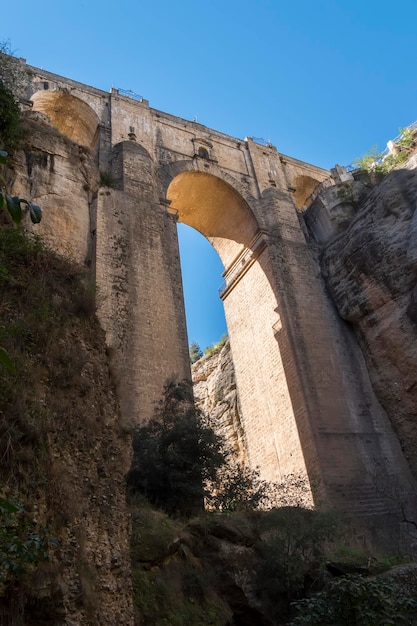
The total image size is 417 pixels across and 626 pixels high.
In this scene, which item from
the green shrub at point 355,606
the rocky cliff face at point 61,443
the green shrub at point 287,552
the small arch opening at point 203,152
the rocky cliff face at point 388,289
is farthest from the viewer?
the small arch opening at point 203,152

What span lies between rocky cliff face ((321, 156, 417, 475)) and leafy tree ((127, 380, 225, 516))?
6654 millimetres

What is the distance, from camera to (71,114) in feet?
55.7

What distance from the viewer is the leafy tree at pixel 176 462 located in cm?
828

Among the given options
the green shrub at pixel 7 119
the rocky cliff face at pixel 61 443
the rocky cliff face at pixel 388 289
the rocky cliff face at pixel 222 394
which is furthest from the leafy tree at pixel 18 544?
the rocky cliff face at pixel 222 394

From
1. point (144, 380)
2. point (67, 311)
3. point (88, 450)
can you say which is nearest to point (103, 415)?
point (88, 450)

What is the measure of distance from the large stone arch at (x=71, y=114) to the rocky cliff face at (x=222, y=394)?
29.4 ft

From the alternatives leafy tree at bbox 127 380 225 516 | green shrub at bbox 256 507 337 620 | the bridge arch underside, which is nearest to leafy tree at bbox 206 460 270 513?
leafy tree at bbox 127 380 225 516

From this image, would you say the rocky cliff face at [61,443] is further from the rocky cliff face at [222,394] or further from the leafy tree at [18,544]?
the rocky cliff face at [222,394]

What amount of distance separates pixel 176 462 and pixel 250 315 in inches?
348

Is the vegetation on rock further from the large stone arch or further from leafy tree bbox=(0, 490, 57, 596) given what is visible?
leafy tree bbox=(0, 490, 57, 596)

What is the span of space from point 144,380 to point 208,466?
10.7 feet

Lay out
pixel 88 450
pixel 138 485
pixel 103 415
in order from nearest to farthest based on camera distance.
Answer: pixel 88 450 < pixel 103 415 < pixel 138 485

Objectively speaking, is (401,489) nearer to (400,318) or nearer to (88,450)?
(400,318)

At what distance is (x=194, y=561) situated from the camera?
6648 millimetres
